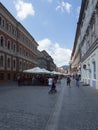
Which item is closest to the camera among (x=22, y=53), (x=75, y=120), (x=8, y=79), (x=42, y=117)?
(x=75, y=120)

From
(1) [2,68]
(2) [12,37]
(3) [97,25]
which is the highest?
(2) [12,37]

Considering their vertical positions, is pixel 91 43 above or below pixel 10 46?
below

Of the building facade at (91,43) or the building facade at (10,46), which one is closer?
the building facade at (91,43)

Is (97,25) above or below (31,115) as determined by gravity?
above

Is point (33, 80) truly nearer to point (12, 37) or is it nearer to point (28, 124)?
point (12, 37)

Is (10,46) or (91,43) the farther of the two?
(10,46)

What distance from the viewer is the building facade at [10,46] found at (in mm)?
40281

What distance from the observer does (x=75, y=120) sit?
8.47 m

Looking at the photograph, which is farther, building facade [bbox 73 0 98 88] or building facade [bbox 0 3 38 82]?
building facade [bbox 0 3 38 82]

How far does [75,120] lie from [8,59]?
121 ft

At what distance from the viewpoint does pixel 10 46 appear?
1784 inches

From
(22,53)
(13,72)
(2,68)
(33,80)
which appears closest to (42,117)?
(33,80)

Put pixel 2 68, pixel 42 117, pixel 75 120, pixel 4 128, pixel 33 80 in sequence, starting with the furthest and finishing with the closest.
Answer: pixel 2 68
pixel 33 80
pixel 42 117
pixel 75 120
pixel 4 128

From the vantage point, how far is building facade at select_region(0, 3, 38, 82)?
40.3m
